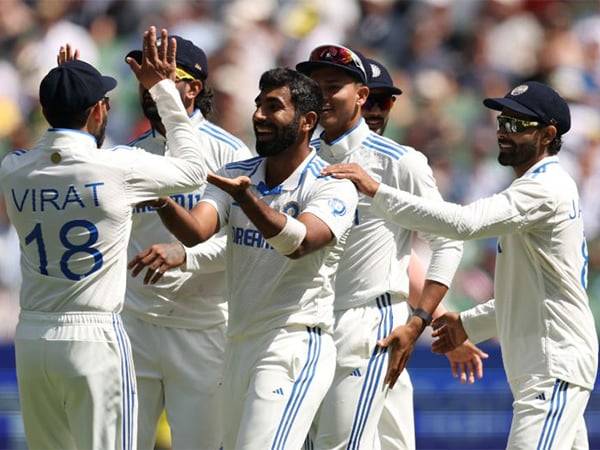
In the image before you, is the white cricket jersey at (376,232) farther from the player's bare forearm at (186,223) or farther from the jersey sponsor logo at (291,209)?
the player's bare forearm at (186,223)

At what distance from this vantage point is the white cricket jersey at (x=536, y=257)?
594cm

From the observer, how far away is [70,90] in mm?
5465

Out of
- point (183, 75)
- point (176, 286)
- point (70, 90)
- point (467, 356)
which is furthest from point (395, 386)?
point (70, 90)

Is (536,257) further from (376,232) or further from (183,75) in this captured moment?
(183,75)

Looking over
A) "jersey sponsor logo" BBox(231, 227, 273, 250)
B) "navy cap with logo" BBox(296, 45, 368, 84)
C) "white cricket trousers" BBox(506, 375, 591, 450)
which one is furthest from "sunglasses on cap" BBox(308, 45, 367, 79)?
"white cricket trousers" BBox(506, 375, 591, 450)

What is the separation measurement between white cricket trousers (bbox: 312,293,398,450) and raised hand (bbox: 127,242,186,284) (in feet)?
2.62

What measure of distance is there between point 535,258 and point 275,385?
4.18 feet

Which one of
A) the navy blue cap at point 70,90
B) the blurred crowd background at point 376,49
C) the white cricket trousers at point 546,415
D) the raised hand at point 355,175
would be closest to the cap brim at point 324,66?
the raised hand at point 355,175

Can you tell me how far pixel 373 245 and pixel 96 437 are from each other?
1738 millimetres

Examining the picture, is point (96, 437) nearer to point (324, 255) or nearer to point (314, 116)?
point (324, 255)

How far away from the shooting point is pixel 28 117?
12.0 metres

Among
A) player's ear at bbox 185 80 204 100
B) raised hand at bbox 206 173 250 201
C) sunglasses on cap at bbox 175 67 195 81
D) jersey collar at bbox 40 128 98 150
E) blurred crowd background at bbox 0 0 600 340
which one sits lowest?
raised hand at bbox 206 173 250 201

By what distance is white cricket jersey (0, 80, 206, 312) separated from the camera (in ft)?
17.8

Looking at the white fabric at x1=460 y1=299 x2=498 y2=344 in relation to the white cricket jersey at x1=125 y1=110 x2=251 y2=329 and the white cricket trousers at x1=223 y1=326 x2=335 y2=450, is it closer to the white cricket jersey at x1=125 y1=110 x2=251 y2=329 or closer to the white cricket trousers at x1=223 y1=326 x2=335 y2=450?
the white cricket trousers at x1=223 y1=326 x2=335 y2=450
